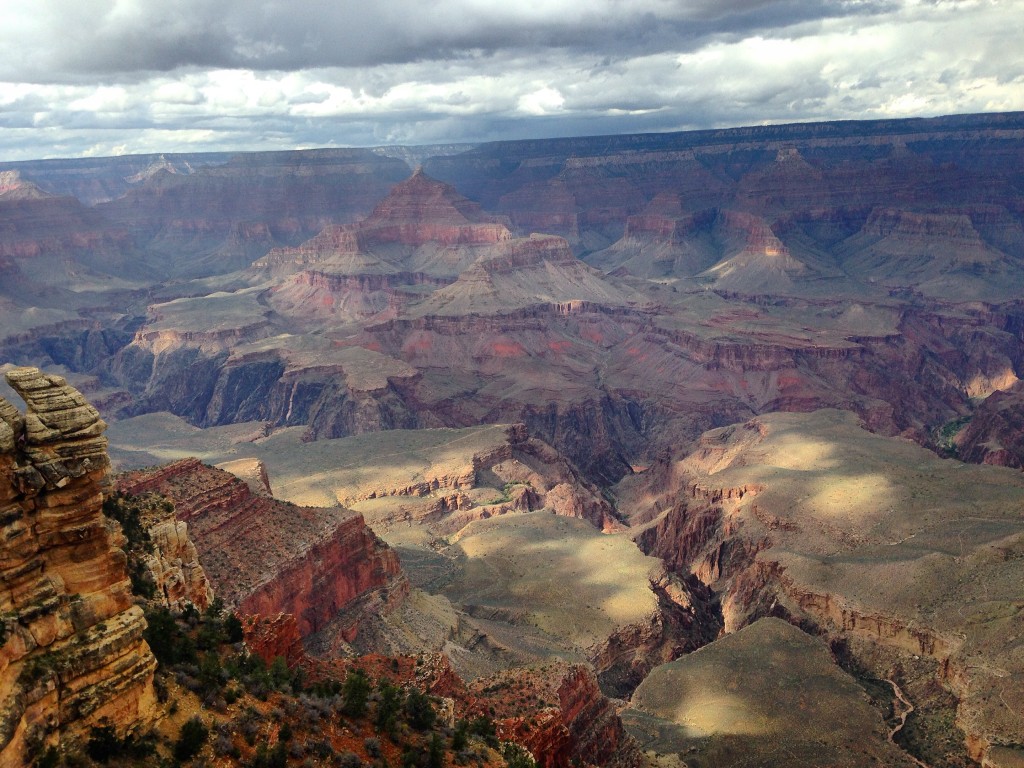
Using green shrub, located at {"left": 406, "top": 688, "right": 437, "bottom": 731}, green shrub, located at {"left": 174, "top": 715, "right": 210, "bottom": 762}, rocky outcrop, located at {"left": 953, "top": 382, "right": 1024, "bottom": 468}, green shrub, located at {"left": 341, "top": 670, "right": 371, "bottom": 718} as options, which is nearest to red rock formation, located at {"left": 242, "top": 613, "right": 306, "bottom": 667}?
green shrub, located at {"left": 341, "top": 670, "right": 371, "bottom": 718}

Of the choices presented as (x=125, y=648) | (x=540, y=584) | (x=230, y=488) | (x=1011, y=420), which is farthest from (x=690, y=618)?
(x=1011, y=420)

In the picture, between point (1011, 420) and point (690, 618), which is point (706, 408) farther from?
point (690, 618)

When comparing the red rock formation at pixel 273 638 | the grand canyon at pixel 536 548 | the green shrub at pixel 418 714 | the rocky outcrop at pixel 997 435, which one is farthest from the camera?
the rocky outcrop at pixel 997 435

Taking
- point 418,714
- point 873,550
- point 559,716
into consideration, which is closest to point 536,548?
point 873,550

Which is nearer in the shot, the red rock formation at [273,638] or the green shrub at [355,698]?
the green shrub at [355,698]

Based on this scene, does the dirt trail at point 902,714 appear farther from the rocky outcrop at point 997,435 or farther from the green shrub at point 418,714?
the rocky outcrop at point 997,435

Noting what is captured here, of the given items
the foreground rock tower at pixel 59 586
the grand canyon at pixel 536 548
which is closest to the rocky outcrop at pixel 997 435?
the grand canyon at pixel 536 548

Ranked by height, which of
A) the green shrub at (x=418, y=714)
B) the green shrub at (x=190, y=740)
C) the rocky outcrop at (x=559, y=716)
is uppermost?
the green shrub at (x=190, y=740)
